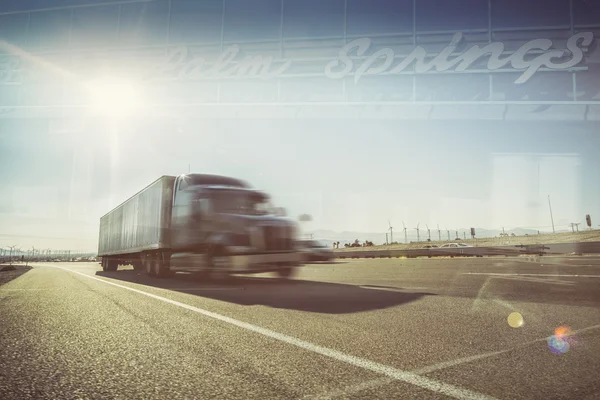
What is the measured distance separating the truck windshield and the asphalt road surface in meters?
6.52

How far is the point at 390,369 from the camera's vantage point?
2615 millimetres

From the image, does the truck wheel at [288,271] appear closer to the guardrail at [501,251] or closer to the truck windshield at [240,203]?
the truck windshield at [240,203]

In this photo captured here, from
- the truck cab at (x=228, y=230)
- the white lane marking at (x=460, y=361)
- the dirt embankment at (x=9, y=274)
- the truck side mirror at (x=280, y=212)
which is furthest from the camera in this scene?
the dirt embankment at (x=9, y=274)

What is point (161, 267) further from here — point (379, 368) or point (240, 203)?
point (379, 368)

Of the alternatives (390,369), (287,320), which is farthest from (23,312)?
(390,369)

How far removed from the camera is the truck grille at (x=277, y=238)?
39.1ft

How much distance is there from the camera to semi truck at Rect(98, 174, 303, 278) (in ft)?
37.6

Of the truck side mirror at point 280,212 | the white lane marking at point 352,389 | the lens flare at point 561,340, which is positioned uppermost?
the truck side mirror at point 280,212

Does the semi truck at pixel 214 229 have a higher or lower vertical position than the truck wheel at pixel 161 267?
higher

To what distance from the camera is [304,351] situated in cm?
312

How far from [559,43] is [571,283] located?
659 inches

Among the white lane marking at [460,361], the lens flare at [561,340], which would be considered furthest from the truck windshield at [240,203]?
the white lane marking at [460,361]

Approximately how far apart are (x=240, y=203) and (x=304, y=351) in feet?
32.5

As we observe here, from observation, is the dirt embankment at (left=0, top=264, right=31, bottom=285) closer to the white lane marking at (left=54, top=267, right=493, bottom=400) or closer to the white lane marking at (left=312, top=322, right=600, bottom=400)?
the white lane marking at (left=54, top=267, right=493, bottom=400)
